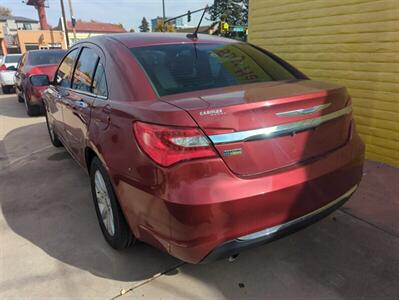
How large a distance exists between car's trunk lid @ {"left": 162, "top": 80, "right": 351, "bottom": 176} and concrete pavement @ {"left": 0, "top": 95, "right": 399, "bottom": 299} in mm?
877

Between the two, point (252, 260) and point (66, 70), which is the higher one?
point (66, 70)

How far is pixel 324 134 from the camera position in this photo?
7.29 feet

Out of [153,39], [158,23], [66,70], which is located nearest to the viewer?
[153,39]

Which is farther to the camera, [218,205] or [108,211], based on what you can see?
[108,211]

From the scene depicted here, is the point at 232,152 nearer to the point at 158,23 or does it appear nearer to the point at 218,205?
the point at 218,205

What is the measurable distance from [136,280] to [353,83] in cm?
374

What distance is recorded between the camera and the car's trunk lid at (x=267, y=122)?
1.87 metres

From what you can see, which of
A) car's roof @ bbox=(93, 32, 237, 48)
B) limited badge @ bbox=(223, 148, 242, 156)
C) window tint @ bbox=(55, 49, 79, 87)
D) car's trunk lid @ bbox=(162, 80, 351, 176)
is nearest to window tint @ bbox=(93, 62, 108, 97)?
car's roof @ bbox=(93, 32, 237, 48)

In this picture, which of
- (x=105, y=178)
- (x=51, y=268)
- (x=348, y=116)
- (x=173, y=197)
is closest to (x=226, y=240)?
(x=173, y=197)

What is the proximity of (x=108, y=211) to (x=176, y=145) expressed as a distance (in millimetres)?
1152

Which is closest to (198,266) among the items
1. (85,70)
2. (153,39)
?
(153,39)

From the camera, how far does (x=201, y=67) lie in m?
2.64

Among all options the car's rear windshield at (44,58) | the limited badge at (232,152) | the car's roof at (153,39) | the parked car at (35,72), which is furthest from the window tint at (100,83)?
the car's rear windshield at (44,58)

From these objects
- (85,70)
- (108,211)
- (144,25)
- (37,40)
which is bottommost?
(108,211)
